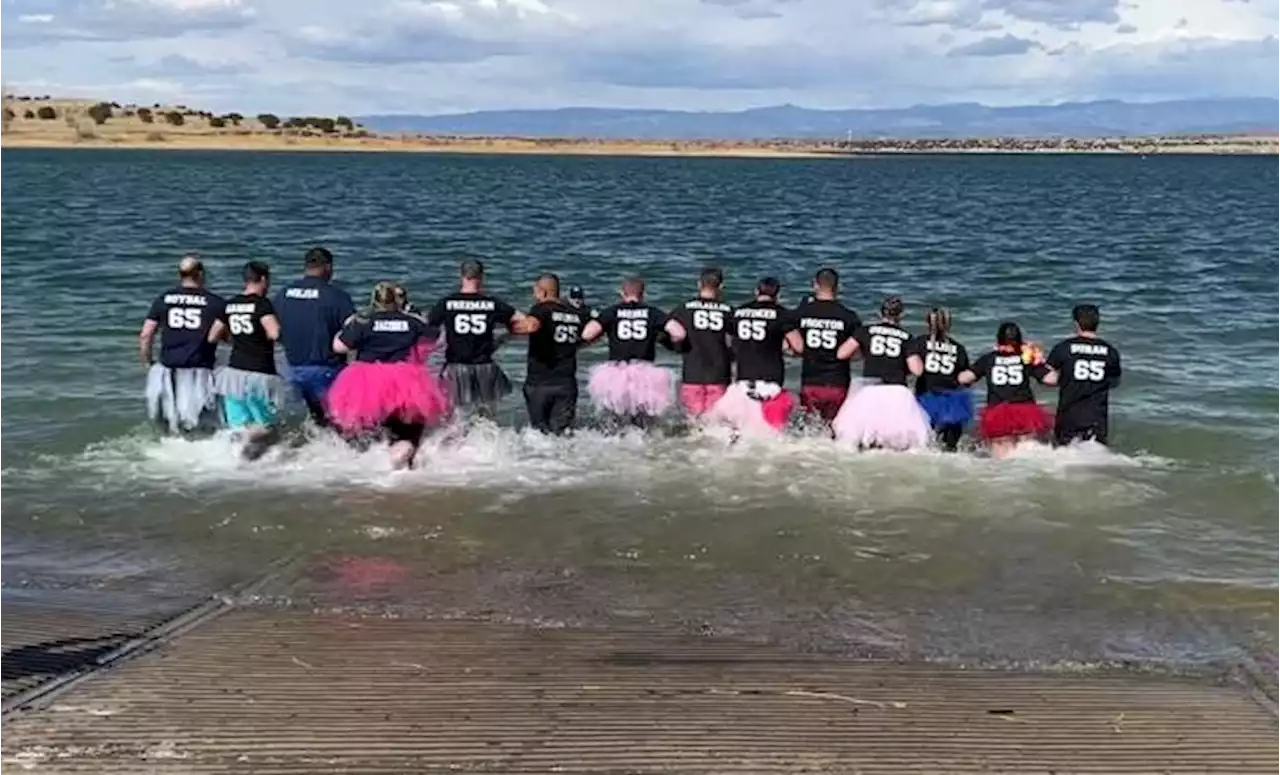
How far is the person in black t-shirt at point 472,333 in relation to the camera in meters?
14.2

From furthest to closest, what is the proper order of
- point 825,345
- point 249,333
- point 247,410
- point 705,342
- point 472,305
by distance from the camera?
point 705,342 < point 825,345 < point 472,305 < point 247,410 < point 249,333

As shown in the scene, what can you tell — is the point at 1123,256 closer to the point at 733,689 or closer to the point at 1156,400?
the point at 1156,400

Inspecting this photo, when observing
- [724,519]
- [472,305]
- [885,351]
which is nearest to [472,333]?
[472,305]

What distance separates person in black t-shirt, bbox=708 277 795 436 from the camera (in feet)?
47.3

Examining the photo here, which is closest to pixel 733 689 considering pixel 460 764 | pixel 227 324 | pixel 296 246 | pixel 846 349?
pixel 460 764

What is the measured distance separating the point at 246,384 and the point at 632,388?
3708 millimetres

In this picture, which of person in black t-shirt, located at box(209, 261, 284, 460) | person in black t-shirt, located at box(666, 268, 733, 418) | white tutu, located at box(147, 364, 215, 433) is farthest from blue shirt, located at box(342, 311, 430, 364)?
person in black t-shirt, located at box(666, 268, 733, 418)

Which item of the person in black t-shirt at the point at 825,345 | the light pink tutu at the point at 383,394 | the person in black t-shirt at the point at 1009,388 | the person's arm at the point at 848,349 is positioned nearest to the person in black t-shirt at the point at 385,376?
the light pink tutu at the point at 383,394

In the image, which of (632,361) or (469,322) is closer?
(469,322)

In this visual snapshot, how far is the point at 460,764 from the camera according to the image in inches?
268

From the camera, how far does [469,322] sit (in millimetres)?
14289

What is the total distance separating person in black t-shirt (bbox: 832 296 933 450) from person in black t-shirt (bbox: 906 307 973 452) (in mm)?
127

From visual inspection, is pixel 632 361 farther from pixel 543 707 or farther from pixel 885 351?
pixel 543 707

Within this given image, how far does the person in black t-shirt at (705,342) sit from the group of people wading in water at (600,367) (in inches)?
0.6
